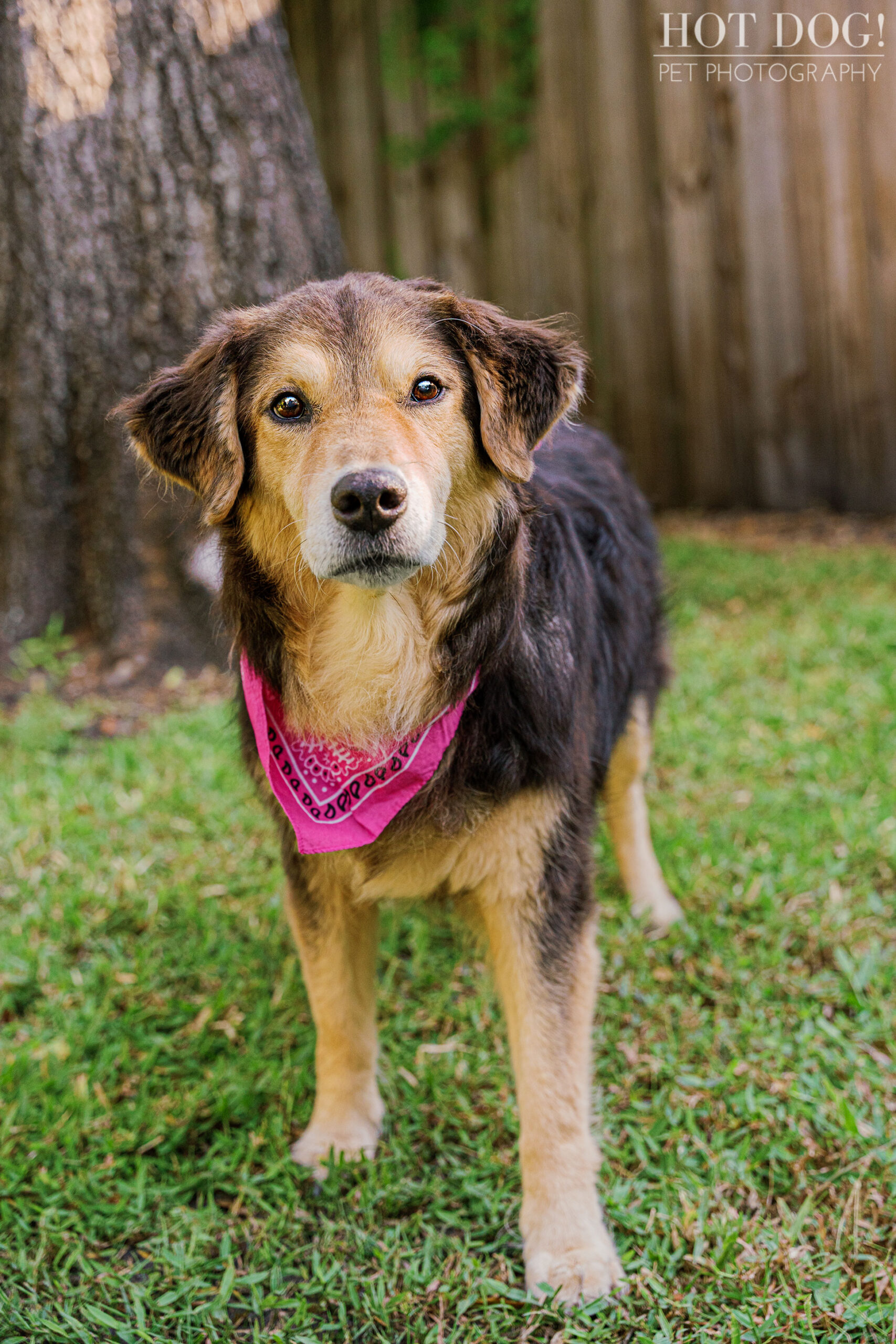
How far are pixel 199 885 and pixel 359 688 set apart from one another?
147 centimetres

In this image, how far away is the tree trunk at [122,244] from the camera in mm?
4188

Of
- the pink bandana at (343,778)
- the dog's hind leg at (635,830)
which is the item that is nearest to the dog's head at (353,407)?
the pink bandana at (343,778)

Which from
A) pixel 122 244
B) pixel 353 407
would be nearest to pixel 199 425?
pixel 353 407

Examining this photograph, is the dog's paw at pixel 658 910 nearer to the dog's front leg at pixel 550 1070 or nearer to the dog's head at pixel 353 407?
the dog's front leg at pixel 550 1070

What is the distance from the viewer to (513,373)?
2256mm

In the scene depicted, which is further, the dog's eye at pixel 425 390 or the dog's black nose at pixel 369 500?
the dog's eye at pixel 425 390

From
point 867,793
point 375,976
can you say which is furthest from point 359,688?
point 867,793

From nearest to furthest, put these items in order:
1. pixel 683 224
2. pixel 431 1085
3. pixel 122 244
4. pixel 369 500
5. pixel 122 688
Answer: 1. pixel 369 500
2. pixel 431 1085
3. pixel 122 244
4. pixel 122 688
5. pixel 683 224

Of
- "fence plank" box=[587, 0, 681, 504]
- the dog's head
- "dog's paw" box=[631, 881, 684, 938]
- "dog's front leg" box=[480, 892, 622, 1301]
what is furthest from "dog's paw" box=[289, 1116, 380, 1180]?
"fence plank" box=[587, 0, 681, 504]

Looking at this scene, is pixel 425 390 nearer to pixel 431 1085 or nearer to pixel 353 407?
pixel 353 407

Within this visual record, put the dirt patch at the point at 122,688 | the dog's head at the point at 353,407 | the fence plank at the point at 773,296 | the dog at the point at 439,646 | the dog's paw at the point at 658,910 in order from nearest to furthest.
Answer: the dog's head at the point at 353,407
the dog at the point at 439,646
the dog's paw at the point at 658,910
the dirt patch at the point at 122,688
the fence plank at the point at 773,296

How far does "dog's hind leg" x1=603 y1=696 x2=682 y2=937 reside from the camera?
3193 millimetres

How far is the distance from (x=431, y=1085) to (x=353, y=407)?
1695 mm

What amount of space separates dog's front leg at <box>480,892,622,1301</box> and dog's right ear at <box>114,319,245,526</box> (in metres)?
1.10
